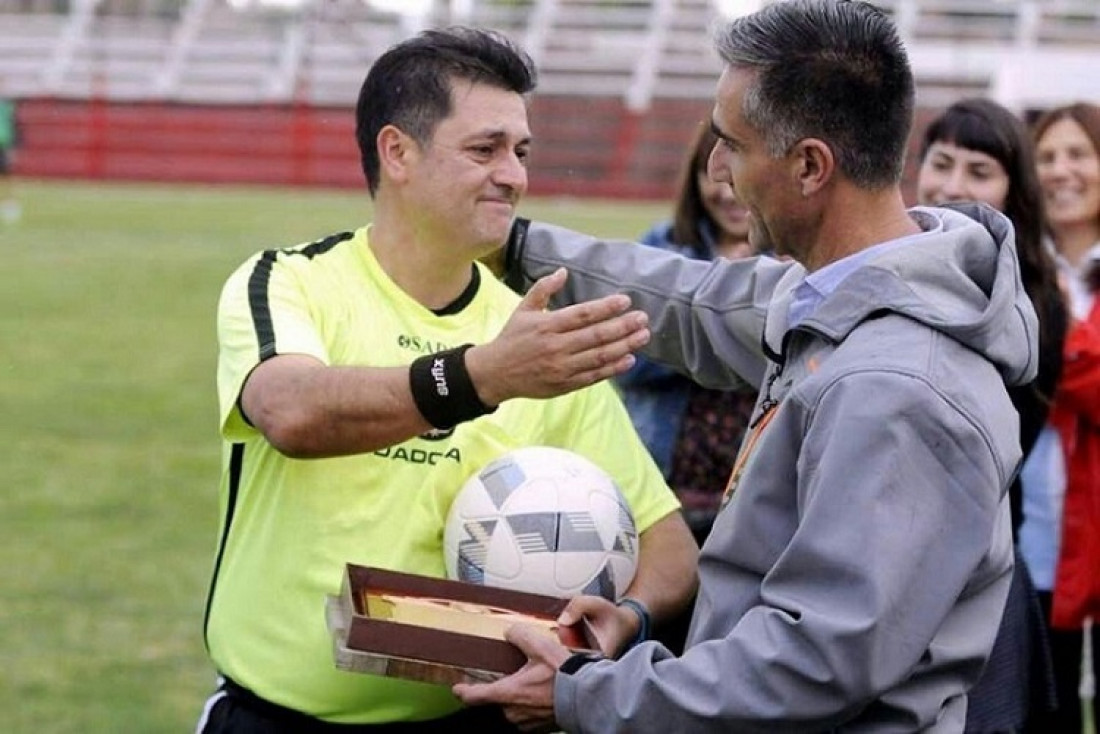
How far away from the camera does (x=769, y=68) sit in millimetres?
2893

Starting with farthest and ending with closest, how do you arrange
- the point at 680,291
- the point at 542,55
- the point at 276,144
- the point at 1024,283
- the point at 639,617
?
1. the point at 542,55
2. the point at 276,144
3. the point at 1024,283
4. the point at 680,291
5. the point at 639,617

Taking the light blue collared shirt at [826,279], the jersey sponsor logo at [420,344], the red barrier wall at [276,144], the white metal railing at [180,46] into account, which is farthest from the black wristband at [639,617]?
the white metal railing at [180,46]

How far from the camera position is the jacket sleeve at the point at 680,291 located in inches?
151

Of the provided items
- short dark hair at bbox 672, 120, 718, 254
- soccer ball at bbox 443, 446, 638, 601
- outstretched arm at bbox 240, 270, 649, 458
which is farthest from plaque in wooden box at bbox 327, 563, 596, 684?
short dark hair at bbox 672, 120, 718, 254

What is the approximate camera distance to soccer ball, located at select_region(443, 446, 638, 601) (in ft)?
11.7

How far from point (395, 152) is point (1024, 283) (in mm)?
1653

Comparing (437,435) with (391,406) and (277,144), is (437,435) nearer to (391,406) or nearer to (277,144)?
(391,406)

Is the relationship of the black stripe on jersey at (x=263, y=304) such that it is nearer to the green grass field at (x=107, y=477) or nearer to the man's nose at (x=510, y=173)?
the man's nose at (x=510, y=173)

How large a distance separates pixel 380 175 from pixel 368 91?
0.63 ft

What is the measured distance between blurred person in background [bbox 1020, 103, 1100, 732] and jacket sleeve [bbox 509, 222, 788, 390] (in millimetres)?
1519

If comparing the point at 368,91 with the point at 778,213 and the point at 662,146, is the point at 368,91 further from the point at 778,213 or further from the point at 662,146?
the point at 662,146

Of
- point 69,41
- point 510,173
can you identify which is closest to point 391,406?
point 510,173

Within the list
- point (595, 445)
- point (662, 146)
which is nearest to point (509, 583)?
point (595, 445)

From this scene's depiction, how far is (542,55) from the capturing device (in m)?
43.9
